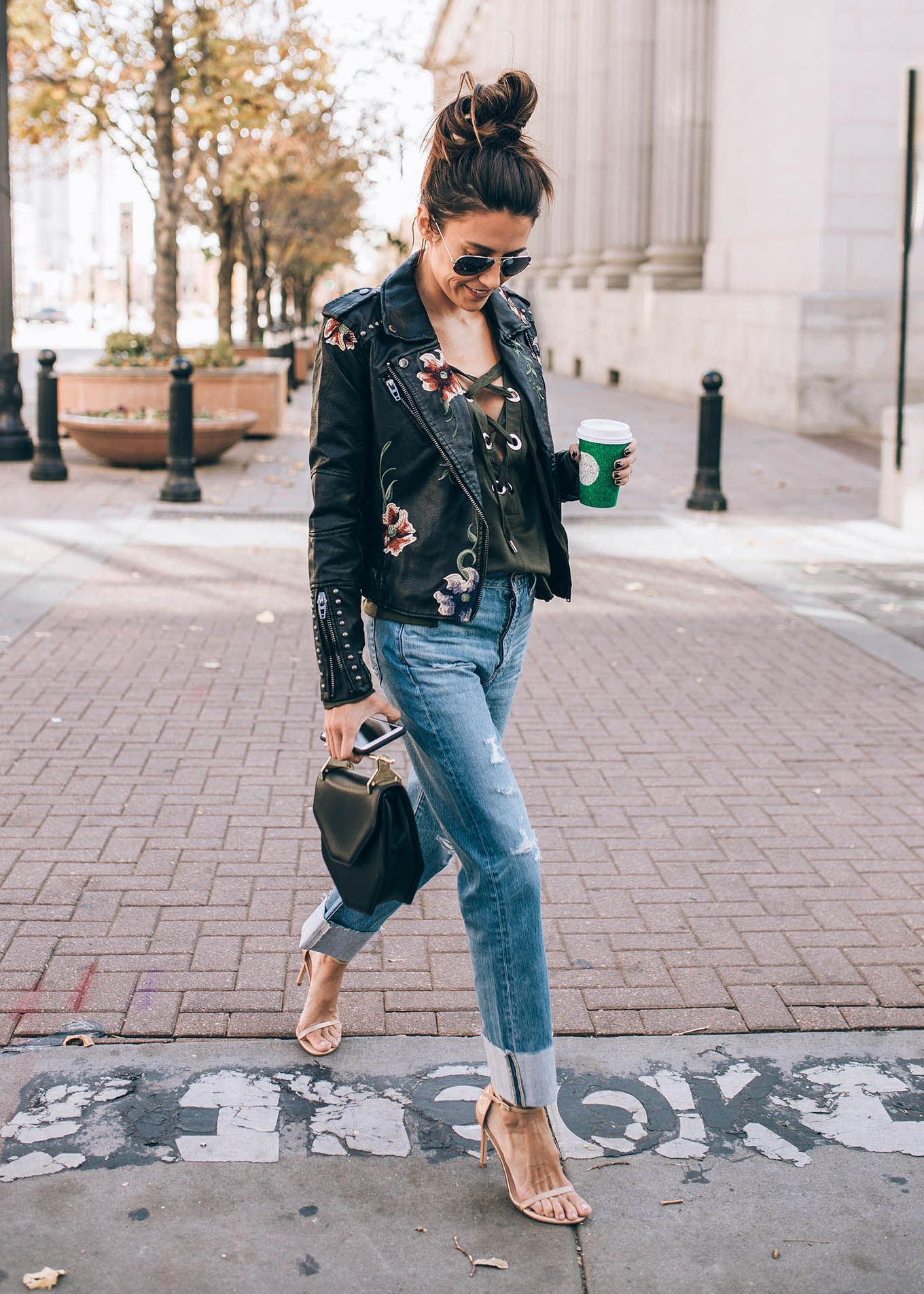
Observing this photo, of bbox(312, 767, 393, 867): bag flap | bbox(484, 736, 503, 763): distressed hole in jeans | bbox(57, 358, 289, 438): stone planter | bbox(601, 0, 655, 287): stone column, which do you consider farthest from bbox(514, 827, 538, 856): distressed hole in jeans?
bbox(601, 0, 655, 287): stone column

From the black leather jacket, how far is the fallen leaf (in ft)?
3.71

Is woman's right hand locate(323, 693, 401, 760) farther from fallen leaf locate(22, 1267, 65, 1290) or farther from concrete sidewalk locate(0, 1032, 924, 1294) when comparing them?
fallen leaf locate(22, 1267, 65, 1290)

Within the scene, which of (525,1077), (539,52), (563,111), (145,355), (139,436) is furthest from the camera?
(539,52)

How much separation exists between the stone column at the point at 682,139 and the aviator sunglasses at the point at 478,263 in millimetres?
25554

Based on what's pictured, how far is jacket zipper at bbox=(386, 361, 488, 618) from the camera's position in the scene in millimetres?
2943

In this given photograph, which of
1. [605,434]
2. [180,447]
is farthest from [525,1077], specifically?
[180,447]

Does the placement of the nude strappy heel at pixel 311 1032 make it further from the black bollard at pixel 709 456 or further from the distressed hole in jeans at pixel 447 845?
the black bollard at pixel 709 456

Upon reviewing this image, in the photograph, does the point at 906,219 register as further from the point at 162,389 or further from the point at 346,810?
the point at 346,810

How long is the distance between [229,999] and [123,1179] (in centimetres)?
87

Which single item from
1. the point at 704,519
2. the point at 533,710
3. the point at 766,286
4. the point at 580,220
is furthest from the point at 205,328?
the point at 533,710

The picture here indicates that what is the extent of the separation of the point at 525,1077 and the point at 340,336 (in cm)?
148

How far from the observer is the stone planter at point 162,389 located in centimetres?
1675

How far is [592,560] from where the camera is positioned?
1091 centimetres

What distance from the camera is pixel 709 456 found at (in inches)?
516
